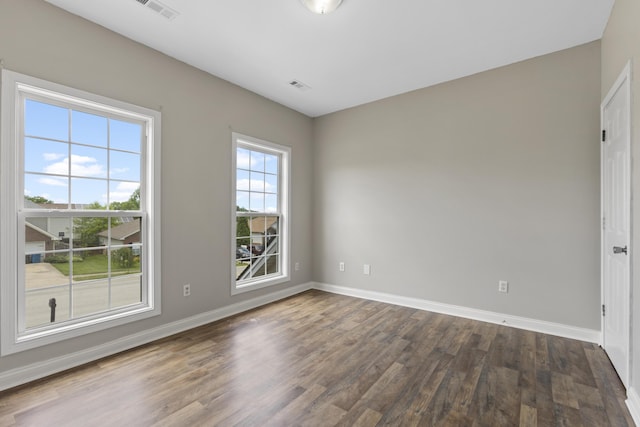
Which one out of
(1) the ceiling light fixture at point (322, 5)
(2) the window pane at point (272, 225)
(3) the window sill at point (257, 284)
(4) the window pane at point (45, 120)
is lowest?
(3) the window sill at point (257, 284)

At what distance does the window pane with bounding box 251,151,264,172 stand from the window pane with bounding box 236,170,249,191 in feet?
0.51

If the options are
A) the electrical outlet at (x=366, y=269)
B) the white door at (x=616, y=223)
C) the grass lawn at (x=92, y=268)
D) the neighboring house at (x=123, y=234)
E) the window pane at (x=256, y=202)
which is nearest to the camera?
the white door at (x=616, y=223)

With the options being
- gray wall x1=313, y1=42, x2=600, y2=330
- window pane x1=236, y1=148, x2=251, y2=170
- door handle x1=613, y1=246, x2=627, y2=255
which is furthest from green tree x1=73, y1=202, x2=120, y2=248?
door handle x1=613, y1=246, x2=627, y2=255

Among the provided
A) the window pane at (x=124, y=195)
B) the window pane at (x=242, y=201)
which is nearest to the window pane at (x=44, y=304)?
the window pane at (x=124, y=195)

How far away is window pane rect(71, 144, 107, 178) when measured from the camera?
2.41 meters

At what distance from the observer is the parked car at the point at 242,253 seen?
3743mm

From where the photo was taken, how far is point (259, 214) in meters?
4.03

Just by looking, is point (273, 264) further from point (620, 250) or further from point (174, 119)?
point (620, 250)

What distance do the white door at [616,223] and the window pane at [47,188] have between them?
4054 millimetres

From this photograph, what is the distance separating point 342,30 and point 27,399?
356 centimetres

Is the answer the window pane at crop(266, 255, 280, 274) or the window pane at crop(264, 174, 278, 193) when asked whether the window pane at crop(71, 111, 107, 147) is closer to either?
the window pane at crop(264, 174, 278, 193)

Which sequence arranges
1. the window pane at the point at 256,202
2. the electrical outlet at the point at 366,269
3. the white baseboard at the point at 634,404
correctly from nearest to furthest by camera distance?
the white baseboard at the point at 634,404 < the window pane at the point at 256,202 < the electrical outlet at the point at 366,269

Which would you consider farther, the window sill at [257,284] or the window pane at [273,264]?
the window pane at [273,264]

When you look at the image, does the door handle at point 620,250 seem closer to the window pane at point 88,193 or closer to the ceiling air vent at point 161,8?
the ceiling air vent at point 161,8
